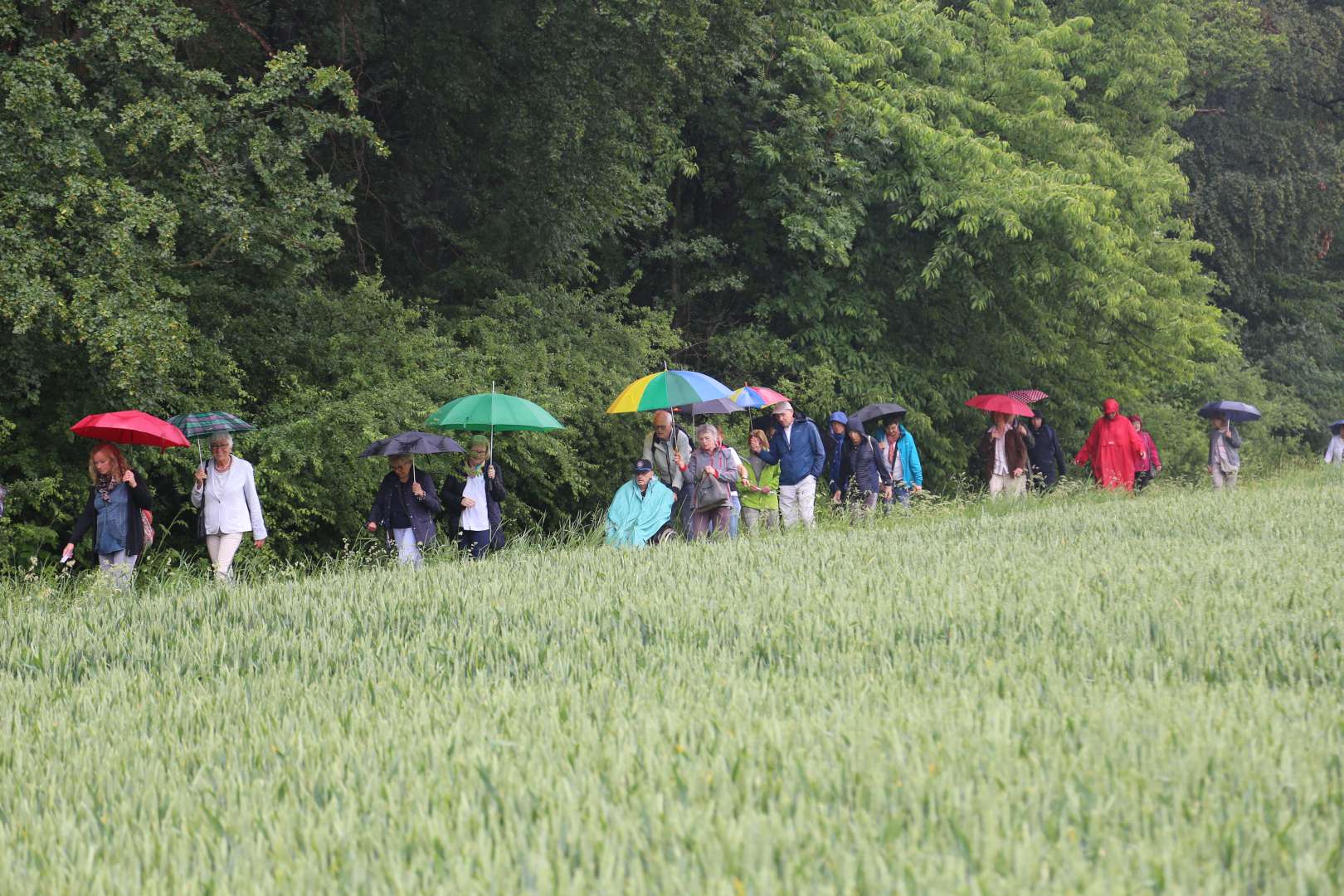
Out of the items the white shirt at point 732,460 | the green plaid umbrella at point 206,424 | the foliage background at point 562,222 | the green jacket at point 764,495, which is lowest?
the green jacket at point 764,495

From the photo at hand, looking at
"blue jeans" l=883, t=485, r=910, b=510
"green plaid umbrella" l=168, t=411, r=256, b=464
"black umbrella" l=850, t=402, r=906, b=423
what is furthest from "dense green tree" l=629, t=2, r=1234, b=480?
"green plaid umbrella" l=168, t=411, r=256, b=464

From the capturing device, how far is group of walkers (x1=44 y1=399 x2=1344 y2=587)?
37.5 feet

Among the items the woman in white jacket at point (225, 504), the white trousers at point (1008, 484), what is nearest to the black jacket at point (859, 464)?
the white trousers at point (1008, 484)

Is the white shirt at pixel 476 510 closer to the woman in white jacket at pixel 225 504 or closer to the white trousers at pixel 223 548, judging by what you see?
the woman in white jacket at pixel 225 504

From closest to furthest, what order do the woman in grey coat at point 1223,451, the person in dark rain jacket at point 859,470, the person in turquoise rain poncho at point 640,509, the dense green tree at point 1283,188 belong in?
the person in turquoise rain poncho at point 640,509, the person in dark rain jacket at point 859,470, the woman in grey coat at point 1223,451, the dense green tree at point 1283,188

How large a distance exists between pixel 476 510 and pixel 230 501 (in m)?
2.28

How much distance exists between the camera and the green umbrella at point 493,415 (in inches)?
507

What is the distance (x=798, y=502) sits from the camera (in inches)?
613

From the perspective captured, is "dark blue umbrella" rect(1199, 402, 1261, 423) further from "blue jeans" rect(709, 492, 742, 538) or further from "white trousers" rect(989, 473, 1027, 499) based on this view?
"blue jeans" rect(709, 492, 742, 538)

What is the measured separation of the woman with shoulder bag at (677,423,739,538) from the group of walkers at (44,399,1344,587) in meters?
0.01

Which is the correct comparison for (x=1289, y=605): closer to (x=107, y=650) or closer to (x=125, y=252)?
(x=107, y=650)

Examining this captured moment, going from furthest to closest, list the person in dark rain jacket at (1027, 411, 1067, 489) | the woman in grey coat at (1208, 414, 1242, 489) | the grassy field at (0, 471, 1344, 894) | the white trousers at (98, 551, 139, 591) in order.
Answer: the woman in grey coat at (1208, 414, 1242, 489) → the person in dark rain jacket at (1027, 411, 1067, 489) → the white trousers at (98, 551, 139, 591) → the grassy field at (0, 471, 1344, 894)

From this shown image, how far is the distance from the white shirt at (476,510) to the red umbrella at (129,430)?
2688mm

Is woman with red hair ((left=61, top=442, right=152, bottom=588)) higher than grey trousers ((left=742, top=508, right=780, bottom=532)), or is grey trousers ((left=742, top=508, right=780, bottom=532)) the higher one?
woman with red hair ((left=61, top=442, right=152, bottom=588))
